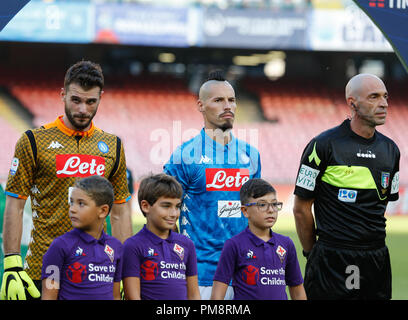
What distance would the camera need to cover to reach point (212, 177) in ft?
14.6

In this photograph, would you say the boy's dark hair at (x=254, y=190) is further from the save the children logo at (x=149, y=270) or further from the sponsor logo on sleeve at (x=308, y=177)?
the save the children logo at (x=149, y=270)

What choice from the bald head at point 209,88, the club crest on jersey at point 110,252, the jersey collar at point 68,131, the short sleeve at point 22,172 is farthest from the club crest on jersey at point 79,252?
the bald head at point 209,88

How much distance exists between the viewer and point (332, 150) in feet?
14.4

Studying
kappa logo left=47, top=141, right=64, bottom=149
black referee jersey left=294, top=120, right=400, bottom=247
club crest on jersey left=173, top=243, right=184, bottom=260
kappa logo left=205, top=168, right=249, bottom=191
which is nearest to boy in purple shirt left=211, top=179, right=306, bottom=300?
club crest on jersey left=173, top=243, right=184, bottom=260

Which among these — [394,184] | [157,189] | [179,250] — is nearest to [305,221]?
[394,184]

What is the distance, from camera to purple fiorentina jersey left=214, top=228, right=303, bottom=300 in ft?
12.6

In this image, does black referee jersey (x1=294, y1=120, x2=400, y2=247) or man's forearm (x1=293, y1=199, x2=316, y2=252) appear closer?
Answer: black referee jersey (x1=294, y1=120, x2=400, y2=247)

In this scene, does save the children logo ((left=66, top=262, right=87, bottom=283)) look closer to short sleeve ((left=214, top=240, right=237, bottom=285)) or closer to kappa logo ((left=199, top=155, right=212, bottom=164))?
short sleeve ((left=214, top=240, right=237, bottom=285))

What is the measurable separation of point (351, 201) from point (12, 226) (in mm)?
2217

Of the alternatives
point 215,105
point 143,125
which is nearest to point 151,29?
point 143,125

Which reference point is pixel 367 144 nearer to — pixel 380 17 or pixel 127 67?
pixel 380 17

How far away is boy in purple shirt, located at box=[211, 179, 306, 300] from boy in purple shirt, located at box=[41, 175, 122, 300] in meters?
0.67

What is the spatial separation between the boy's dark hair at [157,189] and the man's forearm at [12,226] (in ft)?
2.50
